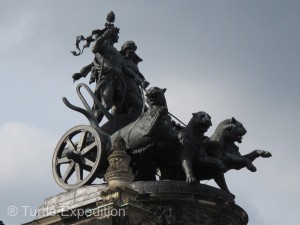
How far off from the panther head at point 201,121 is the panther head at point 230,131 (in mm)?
875

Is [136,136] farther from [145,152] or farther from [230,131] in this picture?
[230,131]

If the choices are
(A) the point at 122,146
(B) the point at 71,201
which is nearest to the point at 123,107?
(B) the point at 71,201

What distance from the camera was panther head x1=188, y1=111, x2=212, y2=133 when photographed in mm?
22188

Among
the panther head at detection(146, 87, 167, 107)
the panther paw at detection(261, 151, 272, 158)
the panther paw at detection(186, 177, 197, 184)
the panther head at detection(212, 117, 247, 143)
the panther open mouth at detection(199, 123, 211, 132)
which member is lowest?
the panther paw at detection(186, 177, 197, 184)

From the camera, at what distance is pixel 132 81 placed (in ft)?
81.5

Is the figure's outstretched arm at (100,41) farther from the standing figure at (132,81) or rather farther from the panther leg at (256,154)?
the panther leg at (256,154)

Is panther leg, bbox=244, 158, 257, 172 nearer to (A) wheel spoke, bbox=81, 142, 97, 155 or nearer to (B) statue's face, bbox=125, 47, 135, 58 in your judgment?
(A) wheel spoke, bbox=81, 142, 97, 155

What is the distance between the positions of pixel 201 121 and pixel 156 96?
1203 mm

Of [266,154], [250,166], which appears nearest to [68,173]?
[250,166]

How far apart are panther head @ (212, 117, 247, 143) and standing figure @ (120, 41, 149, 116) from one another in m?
2.30

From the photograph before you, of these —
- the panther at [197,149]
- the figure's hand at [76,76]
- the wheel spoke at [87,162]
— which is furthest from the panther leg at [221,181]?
the figure's hand at [76,76]

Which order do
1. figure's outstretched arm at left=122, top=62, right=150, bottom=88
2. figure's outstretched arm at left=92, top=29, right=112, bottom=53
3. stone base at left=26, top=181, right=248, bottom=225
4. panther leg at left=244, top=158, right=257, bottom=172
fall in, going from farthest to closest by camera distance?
figure's outstretched arm at left=122, top=62, right=150, bottom=88, figure's outstretched arm at left=92, top=29, right=112, bottom=53, panther leg at left=244, top=158, right=257, bottom=172, stone base at left=26, top=181, right=248, bottom=225

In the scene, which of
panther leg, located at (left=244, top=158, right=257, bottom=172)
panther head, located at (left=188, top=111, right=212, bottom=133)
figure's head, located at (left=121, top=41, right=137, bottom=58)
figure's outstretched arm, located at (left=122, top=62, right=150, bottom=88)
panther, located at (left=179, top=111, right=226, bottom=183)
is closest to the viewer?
panther, located at (left=179, top=111, right=226, bottom=183)

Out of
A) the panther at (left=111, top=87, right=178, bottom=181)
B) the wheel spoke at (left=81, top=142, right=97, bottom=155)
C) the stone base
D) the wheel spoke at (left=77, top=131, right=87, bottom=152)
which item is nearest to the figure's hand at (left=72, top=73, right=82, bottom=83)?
the wheel spoke at (left=77, top=131, right=87, bottom=152)
